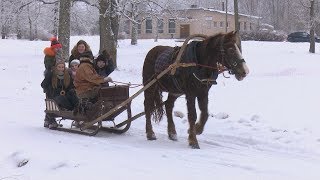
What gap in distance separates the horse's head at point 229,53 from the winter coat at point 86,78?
236 cm

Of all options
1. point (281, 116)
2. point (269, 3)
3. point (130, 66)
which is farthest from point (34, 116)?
point (269, 3)

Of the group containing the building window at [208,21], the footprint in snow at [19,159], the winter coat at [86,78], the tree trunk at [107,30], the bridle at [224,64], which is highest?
the building window at [208,21]

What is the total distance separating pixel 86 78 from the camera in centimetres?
916

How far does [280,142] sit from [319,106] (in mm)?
3449

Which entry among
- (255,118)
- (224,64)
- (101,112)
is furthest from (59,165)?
(255,118)

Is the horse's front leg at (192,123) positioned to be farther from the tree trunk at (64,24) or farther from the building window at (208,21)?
the building window at (208,21)

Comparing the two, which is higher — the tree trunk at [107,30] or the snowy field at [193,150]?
the tree trunk at [107,30]

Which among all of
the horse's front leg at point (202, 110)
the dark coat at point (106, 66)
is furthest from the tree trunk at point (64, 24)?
the horse's front leg at point (202, 110)

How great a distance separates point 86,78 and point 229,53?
2862 mm

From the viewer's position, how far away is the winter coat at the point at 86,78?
9188 millimetres

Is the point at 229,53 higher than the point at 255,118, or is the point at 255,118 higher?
the point at 229,53

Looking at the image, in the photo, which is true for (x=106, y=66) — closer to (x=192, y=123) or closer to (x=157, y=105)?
(x=157, y=105)

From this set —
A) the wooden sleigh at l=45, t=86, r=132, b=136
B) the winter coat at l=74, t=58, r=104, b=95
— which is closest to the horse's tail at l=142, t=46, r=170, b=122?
Answer: the wooden sleigh at l=45, t=86, r=132, b=136

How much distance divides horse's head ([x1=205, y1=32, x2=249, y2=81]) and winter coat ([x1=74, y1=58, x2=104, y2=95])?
2359 millimetres
